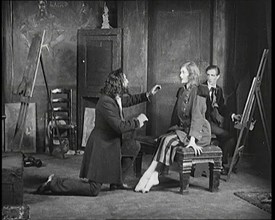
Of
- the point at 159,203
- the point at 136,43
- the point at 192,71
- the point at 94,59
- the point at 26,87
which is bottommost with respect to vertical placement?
the point at 159,203

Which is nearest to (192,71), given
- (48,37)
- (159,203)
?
(159,203)

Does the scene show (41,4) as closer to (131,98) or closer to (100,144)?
(131,98)

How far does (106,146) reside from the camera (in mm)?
5285

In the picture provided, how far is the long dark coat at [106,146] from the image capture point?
5.22 m

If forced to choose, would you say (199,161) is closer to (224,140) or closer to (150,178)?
(150,178)

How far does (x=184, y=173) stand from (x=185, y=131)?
0.55 meters

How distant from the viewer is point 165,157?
5.37 meters

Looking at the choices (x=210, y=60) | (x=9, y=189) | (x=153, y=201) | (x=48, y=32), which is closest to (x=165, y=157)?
(x=153, y=201)

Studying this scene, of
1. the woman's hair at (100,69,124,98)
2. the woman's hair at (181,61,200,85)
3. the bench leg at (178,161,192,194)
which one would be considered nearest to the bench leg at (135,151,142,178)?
the bench leg at (178,161,192,194)

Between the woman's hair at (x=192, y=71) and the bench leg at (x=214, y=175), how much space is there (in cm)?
91

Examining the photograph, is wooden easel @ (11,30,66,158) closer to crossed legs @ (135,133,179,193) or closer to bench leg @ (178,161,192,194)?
crossed legs @ (135,133,179,193)

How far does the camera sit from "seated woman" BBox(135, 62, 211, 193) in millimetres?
5348

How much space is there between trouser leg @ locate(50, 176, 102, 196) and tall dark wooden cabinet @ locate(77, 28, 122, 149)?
2.82m

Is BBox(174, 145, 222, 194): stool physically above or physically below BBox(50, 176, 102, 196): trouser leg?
above
